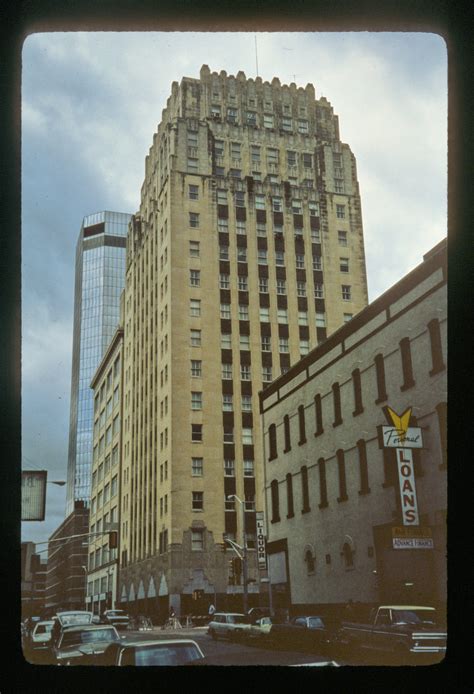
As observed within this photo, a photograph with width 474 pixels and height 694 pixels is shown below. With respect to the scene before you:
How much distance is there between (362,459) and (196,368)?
3.42 m

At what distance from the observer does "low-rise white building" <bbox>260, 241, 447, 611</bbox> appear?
9.05 metres

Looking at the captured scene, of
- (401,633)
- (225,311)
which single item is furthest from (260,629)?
(225,311)

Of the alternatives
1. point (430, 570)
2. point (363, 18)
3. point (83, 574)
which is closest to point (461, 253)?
point (363, 18)

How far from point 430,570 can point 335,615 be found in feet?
6.53

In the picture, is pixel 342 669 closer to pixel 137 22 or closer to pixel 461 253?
pixel 461 253

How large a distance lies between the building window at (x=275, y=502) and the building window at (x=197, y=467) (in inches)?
49.3

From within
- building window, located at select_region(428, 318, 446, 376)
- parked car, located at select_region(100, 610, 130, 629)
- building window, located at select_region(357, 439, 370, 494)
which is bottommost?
parked car, located at select_region(100, 610, 130, 629)

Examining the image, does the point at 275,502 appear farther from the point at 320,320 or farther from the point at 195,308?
the point at 195,308

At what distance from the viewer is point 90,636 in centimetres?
812

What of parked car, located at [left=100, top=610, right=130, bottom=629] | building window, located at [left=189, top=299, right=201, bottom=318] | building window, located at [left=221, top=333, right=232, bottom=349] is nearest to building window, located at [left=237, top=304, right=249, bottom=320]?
building window, located at [left=221, top=333, right=232, bottom=349]

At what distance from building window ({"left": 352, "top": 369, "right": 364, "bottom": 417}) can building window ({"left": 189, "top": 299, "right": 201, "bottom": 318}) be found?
3.07 m

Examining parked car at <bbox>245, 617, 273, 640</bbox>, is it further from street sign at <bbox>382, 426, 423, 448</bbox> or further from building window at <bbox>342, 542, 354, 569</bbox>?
street sign at <bbox>382, 426, 423, 448</bbox>

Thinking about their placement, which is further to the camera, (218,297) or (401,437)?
(218,297)

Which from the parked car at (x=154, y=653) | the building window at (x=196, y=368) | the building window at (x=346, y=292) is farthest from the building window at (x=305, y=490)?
the parked car at (x=154, y=653)
